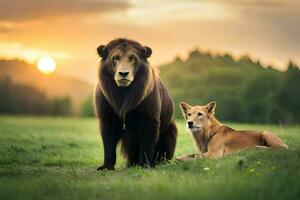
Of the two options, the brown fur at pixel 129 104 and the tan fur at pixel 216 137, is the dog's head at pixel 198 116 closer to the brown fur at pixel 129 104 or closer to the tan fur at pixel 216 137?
the tan fur at pixel 216 137

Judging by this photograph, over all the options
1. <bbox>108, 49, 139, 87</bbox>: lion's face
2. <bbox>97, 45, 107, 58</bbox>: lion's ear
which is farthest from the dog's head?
<bbox>97, 45, 107, 58</bbox>: lion's ear

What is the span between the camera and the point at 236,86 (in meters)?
83.2

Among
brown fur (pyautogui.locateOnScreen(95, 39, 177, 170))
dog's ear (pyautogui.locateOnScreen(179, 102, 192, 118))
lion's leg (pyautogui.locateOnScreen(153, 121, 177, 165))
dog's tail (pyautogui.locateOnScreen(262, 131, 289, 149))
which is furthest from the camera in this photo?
lion's leg (pyautogui.locateOnScreen(153, 121, 177, 165))

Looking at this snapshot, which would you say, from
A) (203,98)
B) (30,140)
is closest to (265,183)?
(30,140)

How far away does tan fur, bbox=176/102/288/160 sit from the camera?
521 inches

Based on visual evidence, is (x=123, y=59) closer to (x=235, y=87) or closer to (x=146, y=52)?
(x=146, y=52)

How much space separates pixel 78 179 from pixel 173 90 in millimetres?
79898

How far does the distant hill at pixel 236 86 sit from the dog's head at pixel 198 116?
39.8 meters

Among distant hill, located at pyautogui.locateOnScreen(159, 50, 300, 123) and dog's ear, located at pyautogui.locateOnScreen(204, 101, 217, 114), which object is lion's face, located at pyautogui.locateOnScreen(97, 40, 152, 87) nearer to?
dog's ear, located at pyautogui.locateOnScreen(204, 101, 217, 114)

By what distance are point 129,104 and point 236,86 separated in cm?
7162

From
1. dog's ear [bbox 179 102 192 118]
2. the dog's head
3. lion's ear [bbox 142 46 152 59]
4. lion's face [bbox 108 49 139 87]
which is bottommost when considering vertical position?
the dog's head

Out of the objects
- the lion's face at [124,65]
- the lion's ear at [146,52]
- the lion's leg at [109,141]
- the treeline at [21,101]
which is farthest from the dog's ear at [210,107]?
the treeline at [21,101]

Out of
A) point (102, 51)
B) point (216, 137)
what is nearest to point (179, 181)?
point (102, 51)

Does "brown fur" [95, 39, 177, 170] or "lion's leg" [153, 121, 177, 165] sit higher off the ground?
"brown fur" [95, 39, 177, 170]
